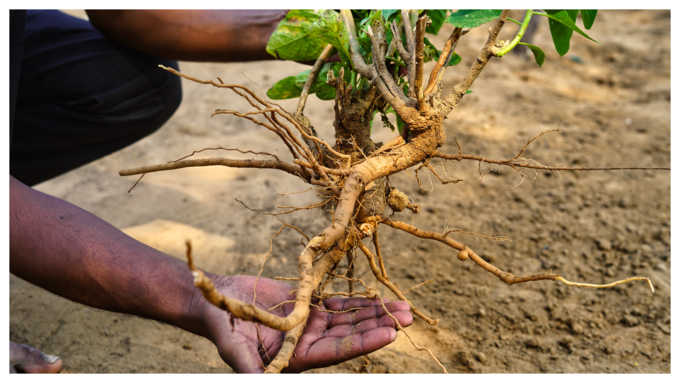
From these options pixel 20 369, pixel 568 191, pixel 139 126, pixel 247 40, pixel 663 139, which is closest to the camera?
pixel 20 369

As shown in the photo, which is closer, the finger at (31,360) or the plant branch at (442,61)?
the plant branch at (442,61)

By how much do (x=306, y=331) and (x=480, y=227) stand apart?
127 centimetres

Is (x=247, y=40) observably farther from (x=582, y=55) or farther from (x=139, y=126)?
(x=582, y=55)

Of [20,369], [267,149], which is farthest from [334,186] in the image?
[267,149]

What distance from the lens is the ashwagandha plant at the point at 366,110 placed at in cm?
110

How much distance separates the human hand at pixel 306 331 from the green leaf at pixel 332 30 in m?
0.70

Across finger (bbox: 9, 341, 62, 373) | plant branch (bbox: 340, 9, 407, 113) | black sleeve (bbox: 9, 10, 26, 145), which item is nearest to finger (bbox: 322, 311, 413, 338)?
plant branch (bbox: 340, 9, 407, 113)

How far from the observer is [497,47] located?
115cm

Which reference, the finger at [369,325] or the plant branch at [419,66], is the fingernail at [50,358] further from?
the plant branch at [419,66]

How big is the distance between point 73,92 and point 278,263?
1.14 metres

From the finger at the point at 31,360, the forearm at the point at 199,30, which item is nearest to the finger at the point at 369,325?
the finger at the point at 31,360

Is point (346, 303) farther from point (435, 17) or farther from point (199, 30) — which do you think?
point (199, 30)

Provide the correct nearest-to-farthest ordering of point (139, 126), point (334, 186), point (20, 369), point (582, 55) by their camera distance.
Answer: point (334, 186) < point (20, 369) < point (139, 126) < point (582, 55)

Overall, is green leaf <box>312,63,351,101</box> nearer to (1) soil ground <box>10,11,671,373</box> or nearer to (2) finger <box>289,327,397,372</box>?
(1) soil ground <box>10,11,671,373</box>
